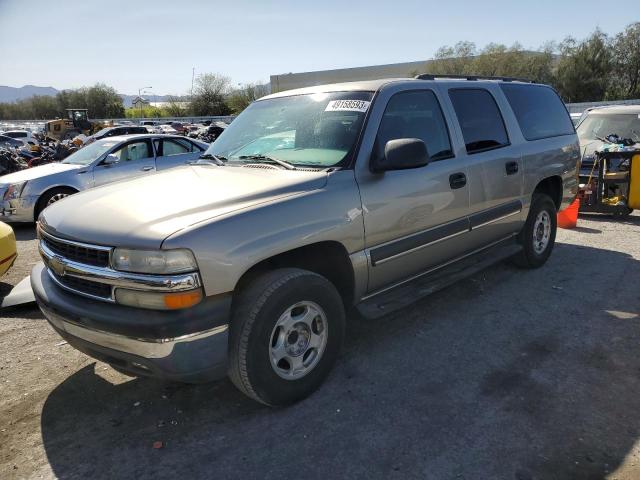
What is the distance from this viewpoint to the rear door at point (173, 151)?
9.86m

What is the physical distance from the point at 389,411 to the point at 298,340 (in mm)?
694

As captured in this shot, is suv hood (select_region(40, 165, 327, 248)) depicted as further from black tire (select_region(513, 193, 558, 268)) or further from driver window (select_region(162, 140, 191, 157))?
driver window (select_region(162, 140, 191, 157))

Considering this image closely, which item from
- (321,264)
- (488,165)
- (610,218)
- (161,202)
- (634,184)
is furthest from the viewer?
(610,218)

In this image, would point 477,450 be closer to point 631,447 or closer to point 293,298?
point 631,447

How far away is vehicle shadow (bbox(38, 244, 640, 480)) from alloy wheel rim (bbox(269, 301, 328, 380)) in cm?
25

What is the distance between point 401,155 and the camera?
3.16 meters

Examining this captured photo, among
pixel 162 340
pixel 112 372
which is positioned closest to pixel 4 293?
pixel 112 372

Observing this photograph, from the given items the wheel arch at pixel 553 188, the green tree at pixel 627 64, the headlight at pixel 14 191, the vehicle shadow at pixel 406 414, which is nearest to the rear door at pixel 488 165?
the wheel arch at pixel 553 188

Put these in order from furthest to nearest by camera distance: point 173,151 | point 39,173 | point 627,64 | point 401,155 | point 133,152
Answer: point 627,64, point 173,151, point 133,152, point 39,173, point 401,155

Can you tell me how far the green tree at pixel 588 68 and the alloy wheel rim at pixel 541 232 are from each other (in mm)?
39491

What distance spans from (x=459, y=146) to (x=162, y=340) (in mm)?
2814

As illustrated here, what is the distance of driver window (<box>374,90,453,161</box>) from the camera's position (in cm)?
355

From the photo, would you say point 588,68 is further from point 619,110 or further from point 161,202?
point 161,202

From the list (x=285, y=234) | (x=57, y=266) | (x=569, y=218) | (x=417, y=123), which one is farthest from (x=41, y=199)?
(x=569, y=218)
